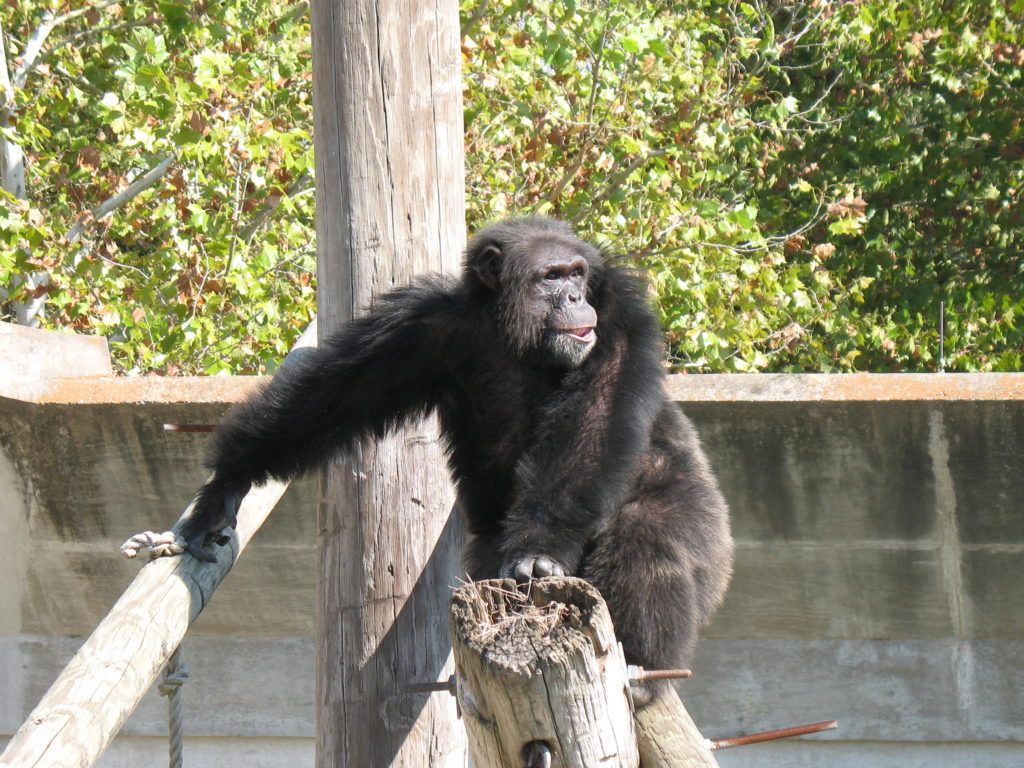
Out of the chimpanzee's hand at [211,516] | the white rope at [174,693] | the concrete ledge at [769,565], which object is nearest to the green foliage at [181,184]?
the concrete ledge at [769,565]

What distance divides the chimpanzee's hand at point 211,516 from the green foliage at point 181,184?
171 inches

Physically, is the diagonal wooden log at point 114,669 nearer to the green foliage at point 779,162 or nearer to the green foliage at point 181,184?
the green foliage at point 181,184

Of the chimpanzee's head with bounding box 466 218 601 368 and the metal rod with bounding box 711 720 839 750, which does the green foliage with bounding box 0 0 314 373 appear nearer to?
the chimpanzee's head with bounding box 466 218 601 368

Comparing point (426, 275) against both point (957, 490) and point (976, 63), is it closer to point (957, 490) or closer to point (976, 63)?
point (957, 490)

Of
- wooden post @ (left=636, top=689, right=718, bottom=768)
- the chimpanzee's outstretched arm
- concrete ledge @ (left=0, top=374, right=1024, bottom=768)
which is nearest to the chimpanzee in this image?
the chimpanzee's outstretched arm

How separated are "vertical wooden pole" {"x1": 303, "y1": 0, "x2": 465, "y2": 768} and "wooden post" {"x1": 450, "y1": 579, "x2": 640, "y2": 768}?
1.56 meters

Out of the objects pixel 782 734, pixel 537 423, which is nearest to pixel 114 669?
pixel 782 734

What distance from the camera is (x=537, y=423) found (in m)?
4.48

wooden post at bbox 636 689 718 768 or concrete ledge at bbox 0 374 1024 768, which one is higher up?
wooden post at bbox 636 689 718 768

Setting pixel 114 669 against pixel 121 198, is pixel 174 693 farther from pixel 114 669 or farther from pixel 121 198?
pixel 121 198

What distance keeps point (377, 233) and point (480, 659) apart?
2.13 m

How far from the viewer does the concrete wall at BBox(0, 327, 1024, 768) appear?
6113mm

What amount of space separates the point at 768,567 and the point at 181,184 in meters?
5.82

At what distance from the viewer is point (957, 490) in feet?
20.1
